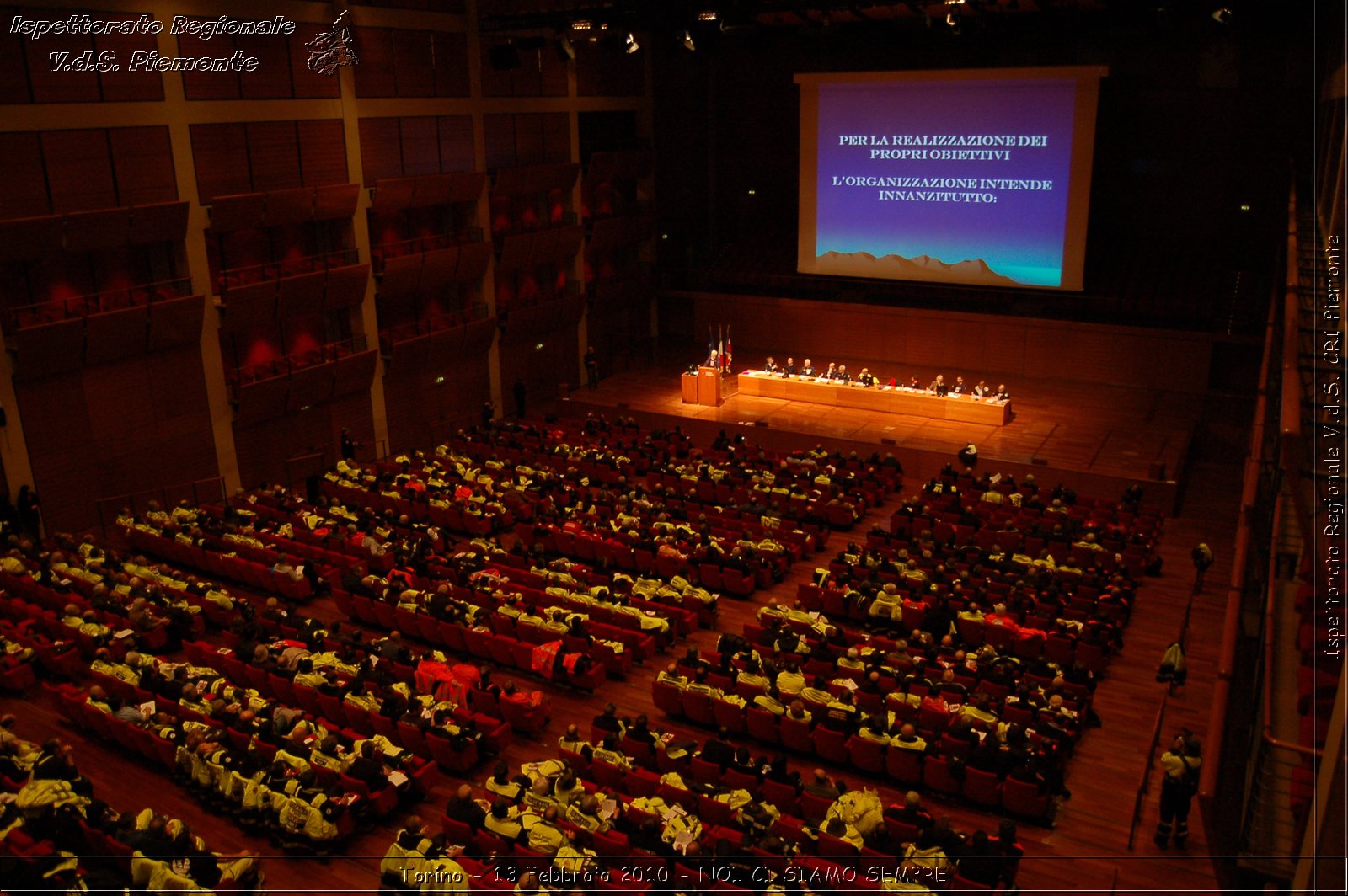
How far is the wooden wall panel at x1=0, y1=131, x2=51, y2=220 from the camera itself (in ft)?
50.7

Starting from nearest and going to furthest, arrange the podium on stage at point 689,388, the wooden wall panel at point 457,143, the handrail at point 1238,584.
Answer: the handrail at point 1238,584
the wooden wall panel at point 457,143
the podium on stage at point 689,388

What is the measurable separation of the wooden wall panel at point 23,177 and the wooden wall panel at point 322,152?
4949 mm

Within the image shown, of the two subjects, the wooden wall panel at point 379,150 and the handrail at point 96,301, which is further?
the wooden wall panel at point 379,150

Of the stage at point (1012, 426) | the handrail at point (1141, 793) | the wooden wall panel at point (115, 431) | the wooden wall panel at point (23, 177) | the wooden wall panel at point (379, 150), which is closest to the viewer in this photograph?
the handrail at point (1141, 793)

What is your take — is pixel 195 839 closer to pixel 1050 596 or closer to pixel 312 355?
pixel 1050 596

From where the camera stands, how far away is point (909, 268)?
25.6m

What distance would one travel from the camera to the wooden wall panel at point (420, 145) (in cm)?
2194

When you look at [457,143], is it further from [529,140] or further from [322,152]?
[322,152]

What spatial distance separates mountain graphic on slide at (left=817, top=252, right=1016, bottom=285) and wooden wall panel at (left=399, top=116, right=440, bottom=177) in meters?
10.7

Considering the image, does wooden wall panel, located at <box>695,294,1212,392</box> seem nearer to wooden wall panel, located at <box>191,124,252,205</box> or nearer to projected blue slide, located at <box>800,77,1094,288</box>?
projected blue slide, located at <box>800,77,1094,288</box>

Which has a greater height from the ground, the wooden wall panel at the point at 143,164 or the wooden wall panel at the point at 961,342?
the wooden wall panel at the point at 143,164

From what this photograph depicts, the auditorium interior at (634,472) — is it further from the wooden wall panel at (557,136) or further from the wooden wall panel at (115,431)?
the wooden wall panel at (557,136)

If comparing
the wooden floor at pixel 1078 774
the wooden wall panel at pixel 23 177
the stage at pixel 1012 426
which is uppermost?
the wooden wall panel at pixel 23 177

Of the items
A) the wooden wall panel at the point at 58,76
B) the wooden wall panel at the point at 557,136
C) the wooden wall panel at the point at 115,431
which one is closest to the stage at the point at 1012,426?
the wooden wall panel at the point at 557,136
